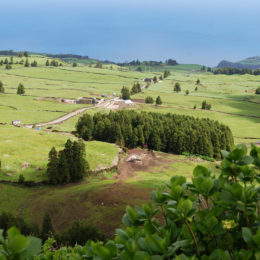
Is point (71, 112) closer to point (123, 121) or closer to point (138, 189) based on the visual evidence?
point (123, 121)

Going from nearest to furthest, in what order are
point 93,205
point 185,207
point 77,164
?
1. point 185,207
2. point 93,205
3. point 77,164

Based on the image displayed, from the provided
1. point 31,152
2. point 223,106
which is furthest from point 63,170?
point 223,106

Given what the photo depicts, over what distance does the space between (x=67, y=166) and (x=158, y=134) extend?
112ft

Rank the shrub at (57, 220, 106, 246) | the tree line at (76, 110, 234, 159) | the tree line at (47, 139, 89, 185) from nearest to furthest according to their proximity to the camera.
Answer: the shrub at (57, 220, 106, 246) → the tree line at (47, 139, 89, 185) → the tree line at (76, 110, 234, 159)

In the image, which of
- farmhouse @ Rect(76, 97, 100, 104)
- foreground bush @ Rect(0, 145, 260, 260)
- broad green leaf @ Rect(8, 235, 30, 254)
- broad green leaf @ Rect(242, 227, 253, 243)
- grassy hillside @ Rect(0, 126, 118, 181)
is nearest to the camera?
broad green leaf @ Rect(8, 235, 30, 254)

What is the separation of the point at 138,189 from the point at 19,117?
258 ft

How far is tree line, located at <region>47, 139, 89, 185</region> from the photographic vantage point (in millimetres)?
48222

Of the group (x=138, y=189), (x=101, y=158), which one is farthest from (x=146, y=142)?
(x=138, y=189)

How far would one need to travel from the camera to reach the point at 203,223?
10.4 ft

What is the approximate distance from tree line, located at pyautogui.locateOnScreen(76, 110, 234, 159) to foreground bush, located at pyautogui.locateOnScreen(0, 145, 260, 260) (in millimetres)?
70416

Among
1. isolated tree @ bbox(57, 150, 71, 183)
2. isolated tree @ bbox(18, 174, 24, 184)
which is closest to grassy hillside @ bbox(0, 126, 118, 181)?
isolated tree @ bbox(18, 174, 24, 184)

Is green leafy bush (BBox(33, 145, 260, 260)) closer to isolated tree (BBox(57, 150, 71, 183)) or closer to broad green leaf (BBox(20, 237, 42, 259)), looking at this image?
broad green leaf (BBox(20, 237, 42, 259))

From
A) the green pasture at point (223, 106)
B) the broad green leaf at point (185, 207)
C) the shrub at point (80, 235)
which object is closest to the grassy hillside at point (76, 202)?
the shrub at point (80, 235)

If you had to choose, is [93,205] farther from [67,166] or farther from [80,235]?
[67,166]
